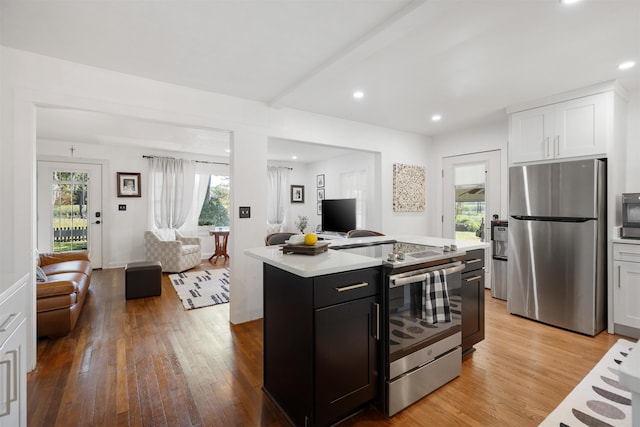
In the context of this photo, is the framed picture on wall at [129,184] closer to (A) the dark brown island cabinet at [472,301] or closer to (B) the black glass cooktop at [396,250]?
(B) the black glass cooktop at [396,250]

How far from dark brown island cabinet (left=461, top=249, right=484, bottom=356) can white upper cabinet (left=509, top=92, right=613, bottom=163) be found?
1596 millimetres

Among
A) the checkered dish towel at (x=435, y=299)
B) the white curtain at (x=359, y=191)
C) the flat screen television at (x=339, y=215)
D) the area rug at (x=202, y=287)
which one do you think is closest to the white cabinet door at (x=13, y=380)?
the checkered dish towel at (x=435, y=299)

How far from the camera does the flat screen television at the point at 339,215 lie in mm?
5879

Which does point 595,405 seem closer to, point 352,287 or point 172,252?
point 352,287

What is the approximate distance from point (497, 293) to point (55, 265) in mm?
6018

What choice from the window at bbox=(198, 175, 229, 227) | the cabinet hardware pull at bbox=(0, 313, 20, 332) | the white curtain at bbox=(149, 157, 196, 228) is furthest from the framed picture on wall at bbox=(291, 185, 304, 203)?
the cabinet hardware pull at bbox=(0, 313, 20, 332)

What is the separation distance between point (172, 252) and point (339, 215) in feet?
10.8

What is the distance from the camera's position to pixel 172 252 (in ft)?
17.6

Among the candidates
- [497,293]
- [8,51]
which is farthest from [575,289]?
[8,51]

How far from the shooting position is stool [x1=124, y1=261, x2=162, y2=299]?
12.9 feet

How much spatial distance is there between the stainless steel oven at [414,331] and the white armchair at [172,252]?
4296mm

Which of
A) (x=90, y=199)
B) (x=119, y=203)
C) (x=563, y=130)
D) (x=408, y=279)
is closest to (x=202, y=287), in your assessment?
(x=119, y=203)

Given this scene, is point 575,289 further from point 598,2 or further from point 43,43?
point 43,43

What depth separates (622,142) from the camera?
121 inches
